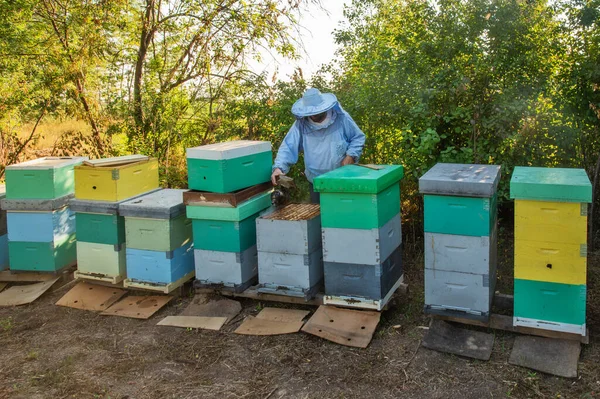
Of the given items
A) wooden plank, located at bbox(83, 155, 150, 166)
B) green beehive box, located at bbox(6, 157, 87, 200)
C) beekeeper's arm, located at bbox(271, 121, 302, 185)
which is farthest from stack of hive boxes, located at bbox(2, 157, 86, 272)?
beekeeper's arm, located at bbox(271, 121, 302, 185)

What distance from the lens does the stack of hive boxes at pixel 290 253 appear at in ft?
12.6

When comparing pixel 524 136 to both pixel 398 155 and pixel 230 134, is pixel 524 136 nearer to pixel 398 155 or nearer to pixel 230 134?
pixel 398 155

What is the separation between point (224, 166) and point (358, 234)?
1.12m

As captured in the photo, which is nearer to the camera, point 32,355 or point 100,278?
point 32,355

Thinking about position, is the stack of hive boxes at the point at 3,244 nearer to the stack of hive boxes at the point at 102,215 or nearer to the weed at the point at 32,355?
the stack of hive boxes at the point at 102,215

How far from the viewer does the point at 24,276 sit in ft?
16.1

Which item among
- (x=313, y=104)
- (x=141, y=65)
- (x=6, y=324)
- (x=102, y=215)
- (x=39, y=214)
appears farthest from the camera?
(x=141, y=65)

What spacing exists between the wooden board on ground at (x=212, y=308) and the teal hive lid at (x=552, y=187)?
2.15 meters

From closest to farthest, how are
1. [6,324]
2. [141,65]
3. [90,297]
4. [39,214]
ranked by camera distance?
1. [6,324]
2. [90,297]
3. [39,214]
4. [141,65]

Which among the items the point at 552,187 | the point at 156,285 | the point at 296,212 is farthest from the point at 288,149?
the point at 552,187

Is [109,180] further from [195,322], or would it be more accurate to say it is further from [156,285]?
[195,322]

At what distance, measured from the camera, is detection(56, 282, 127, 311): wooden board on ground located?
4402mm

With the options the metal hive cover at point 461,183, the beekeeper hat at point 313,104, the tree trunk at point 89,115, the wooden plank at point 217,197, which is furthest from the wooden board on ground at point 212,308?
the tree trunk at point 89,115

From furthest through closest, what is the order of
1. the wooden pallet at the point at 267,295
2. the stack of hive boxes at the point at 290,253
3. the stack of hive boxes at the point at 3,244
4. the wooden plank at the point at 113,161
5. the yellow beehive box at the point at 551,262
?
the stack of hive boxes at the point at 3,244, the wooden plank at the point at 113,161, the wooden pallet at the point at 267,295, the stack of hive boxes at the point at 290,253, the yellow beehive box at the point at 551,262
